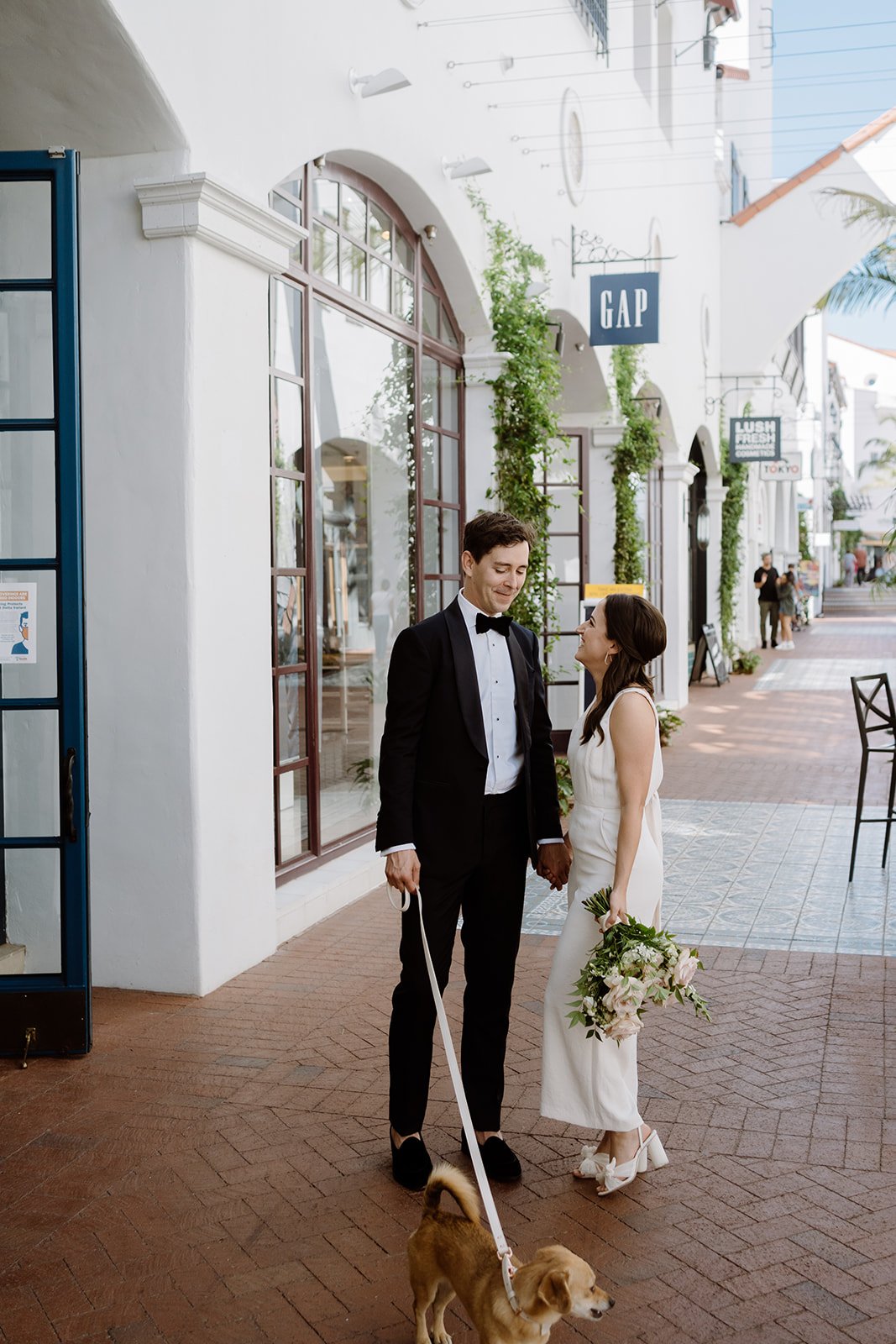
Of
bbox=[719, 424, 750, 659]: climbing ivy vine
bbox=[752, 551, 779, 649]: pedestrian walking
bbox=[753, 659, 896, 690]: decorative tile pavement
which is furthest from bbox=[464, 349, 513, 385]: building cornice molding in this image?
bbox=[752, 551, 779, 649]: pedestrian walking

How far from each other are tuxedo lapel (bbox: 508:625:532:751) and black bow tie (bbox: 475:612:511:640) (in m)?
0.06

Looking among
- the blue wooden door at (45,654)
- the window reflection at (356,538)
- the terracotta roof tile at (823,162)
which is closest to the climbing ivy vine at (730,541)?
the terracotta roof tile at (823,162)

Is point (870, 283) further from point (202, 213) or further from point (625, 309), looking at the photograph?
point (202, 213)

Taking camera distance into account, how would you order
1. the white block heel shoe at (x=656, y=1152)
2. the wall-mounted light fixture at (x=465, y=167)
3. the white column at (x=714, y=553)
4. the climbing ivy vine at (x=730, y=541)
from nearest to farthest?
1. the white block heel shoe at (x=656, y=1152)
2. the wall-mounted light fixture at (x=465, y=167)
3. the white column at (x=714, y=553)
4. the climbing ivy vine at (x=730, y=541)

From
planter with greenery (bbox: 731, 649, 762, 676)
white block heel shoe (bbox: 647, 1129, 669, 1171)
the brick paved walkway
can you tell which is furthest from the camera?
planter with greenery (bbox: 731, 649, 762, 676)

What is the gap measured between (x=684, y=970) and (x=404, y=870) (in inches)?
29.7

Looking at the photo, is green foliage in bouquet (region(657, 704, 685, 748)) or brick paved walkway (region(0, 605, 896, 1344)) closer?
brick paved walkway (region(0, 605, 896, 1344))

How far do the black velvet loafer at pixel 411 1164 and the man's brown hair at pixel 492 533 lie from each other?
161 cm

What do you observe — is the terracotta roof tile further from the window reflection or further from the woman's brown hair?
the woman's brown hair

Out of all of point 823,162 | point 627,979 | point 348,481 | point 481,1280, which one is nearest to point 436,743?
point 627,979

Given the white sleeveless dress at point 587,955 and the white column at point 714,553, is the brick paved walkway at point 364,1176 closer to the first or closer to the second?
the white sleeveless dress at point 587,955

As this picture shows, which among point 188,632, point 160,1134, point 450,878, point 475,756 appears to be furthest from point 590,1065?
point 188,632

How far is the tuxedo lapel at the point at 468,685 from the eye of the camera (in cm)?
Result: 356

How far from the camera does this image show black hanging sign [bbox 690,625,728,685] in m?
19.5
